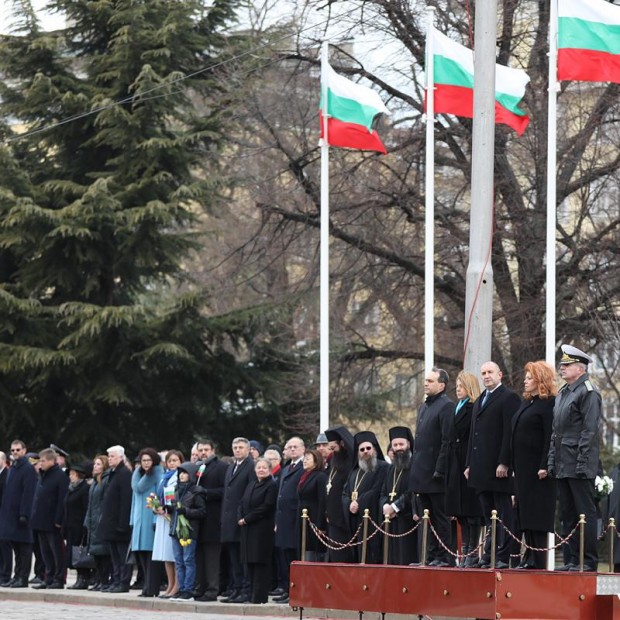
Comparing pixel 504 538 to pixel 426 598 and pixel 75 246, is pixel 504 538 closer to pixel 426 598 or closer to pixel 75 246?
pixel 426 598

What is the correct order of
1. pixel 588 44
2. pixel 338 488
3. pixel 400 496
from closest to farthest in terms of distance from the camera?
pixel 400 496 → pixel 338 488 → pixel 588 44

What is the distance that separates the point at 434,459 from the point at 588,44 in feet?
21.5

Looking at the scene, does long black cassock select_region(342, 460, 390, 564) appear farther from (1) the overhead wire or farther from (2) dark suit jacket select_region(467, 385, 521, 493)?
(1) the overhead wire

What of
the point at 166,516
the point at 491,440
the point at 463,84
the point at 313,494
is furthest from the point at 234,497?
the point at 491,440

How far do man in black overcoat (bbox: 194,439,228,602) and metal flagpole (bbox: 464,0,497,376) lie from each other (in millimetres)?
4560

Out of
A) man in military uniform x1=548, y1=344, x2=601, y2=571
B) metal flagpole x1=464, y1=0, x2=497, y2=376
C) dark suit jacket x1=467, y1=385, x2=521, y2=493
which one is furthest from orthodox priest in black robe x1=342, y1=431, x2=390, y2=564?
man in military uniform x1=548, y1=344, x2=601, y2=571

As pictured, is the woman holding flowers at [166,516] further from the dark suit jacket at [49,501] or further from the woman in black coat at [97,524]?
the dark suit jacket at [49,501]

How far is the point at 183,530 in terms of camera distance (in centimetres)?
1933

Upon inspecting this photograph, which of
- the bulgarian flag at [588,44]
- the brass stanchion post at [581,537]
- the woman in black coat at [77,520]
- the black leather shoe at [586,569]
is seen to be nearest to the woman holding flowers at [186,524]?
the woman in black coat at [77,520]

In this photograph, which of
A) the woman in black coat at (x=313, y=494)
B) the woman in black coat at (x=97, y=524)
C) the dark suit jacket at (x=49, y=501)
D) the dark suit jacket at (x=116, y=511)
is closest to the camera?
the woman in black coat at (x=313, y=494)

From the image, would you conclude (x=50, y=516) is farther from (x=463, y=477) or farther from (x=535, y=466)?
(x=535, y=466)

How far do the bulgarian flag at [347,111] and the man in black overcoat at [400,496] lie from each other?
256 inches

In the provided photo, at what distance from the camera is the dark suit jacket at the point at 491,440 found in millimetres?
13094

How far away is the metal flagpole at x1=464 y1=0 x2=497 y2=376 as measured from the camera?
1662 centimetres
